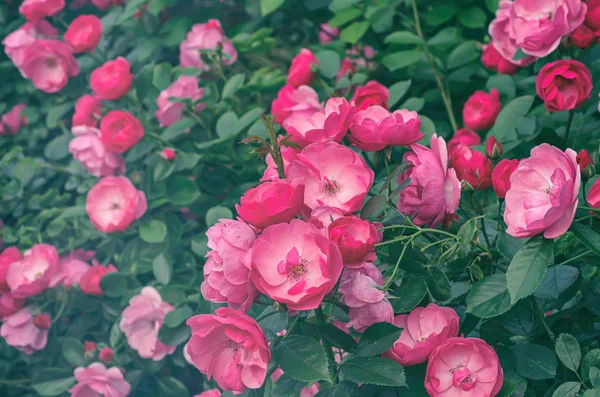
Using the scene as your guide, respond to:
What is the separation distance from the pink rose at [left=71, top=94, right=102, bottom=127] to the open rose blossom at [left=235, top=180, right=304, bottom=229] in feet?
3.34

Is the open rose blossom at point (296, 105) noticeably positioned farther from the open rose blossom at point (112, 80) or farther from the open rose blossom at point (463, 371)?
the open rose blossom at point (463, 371)

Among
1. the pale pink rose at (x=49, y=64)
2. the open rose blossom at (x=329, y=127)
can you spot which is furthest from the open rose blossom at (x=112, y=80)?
the open rose blossom at (x=329, y=127)

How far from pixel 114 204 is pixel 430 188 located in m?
0.96

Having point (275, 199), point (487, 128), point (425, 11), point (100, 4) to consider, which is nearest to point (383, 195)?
point (275, 199)

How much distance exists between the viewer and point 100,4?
2047 mm

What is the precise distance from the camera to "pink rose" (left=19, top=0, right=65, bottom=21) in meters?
1.82

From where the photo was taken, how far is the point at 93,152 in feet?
5.36

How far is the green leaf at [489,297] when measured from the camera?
86cm

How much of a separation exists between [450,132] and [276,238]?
1.16 m

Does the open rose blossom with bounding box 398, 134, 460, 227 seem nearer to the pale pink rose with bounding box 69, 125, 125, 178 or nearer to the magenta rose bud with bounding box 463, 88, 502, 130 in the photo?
the magenta rose bud with bounding box 463, 88, 502, 130

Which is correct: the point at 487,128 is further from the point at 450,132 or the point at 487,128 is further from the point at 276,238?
the point at 276,238

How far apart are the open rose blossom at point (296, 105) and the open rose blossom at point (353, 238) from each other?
1.76ft

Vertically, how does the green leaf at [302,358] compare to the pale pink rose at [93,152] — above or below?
above

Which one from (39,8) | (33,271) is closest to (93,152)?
(33,271)
